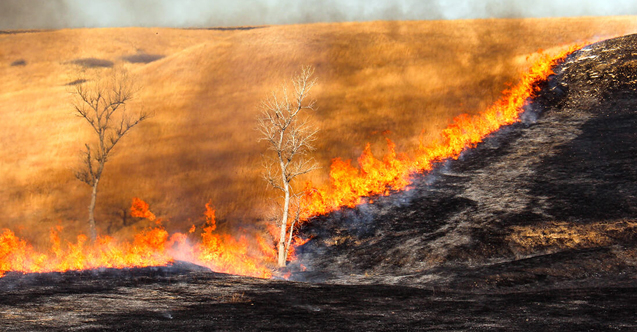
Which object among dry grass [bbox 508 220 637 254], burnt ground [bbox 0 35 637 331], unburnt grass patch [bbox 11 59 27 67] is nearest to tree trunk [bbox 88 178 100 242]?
burnt ground [bbox 0 35 637 331]

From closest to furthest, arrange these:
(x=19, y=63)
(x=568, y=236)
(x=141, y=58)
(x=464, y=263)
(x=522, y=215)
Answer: (x=464, y=263) < (x=568, y=236) < (x=522, y=215) < (x=19, y=63) < (x=141, y=58)

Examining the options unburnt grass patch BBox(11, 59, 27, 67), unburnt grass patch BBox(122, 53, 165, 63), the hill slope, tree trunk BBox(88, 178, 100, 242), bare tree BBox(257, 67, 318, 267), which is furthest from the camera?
unburnt grass patch BBox(122, 53, 165, 63)

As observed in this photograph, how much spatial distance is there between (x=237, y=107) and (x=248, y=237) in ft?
74.3

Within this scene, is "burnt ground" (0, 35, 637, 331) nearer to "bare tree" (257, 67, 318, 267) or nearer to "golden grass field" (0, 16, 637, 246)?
"bare tree" (257, 67, 318, 267)

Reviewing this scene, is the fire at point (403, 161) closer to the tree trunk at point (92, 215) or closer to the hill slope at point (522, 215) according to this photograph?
the hill slope at point (522, 215)

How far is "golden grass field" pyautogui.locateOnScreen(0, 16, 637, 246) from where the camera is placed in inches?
1646

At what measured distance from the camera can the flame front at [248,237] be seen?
30578 millimetres

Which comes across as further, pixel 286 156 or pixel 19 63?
pixel 19 63

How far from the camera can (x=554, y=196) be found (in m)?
32.8

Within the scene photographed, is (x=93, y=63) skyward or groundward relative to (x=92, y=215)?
skyward

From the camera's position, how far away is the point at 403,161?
4428cm

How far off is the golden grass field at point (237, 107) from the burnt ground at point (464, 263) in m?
8.03

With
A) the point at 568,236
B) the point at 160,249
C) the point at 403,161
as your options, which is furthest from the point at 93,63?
the point at 568,236

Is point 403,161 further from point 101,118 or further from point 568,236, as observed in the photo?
point 101,118
